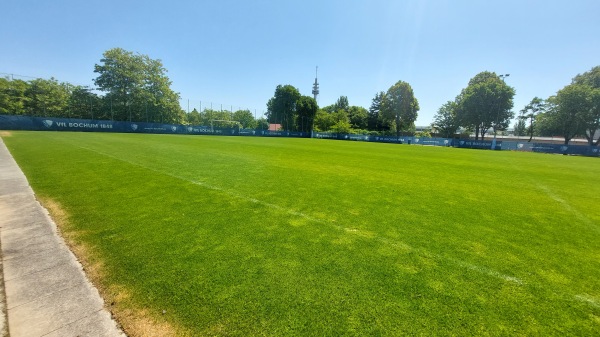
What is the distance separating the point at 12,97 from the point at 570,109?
315 feet

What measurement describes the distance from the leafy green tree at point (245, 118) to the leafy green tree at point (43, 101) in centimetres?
4254

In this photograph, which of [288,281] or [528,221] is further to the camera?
[528,221]

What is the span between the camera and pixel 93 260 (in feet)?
10.1

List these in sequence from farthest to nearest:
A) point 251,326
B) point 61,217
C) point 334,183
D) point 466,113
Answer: point 466,113
point 334,183
point 61,217
point 251,326

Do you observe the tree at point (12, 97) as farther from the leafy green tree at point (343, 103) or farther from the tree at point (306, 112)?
the leafy green tree at point (343, 103)

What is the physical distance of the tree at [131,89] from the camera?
49.4 metres

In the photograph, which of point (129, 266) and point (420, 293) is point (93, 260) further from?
point (420, 293)

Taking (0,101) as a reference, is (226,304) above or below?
below

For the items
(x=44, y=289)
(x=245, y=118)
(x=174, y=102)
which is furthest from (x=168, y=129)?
(x=44, y=289)

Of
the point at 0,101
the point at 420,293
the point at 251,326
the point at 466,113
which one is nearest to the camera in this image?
the point at 251,326

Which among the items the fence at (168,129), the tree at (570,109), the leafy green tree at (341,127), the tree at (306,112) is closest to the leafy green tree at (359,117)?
the leafy green tree at (341,127)

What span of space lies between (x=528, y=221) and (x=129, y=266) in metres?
6.90

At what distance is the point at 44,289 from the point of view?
8.27ft

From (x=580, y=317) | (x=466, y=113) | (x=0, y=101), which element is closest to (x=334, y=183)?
(x=580, y=317)
